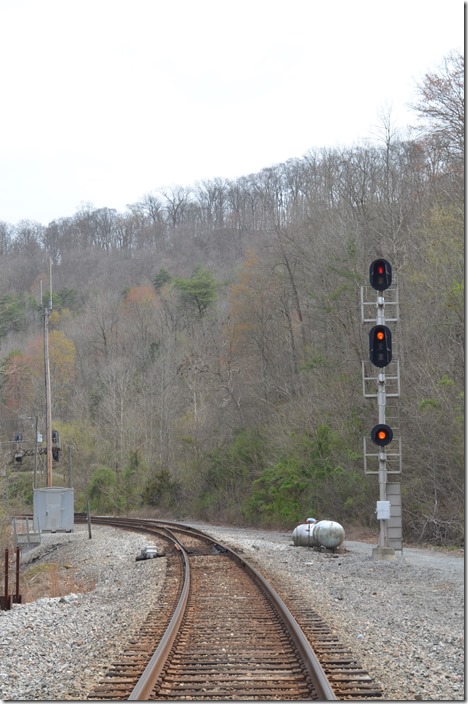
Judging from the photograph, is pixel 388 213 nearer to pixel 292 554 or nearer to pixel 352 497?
pixel 352 497

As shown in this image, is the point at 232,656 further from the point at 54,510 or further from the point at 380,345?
the point at 54,510

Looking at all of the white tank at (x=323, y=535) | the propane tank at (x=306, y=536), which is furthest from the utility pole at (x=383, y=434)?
the propane tank at (x=306, y=536)

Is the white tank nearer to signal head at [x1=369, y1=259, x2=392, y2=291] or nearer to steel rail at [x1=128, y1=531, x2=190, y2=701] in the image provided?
signal head at [x1=369, y1=259, x2=392, y2=291]

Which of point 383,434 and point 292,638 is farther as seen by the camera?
point 383,434

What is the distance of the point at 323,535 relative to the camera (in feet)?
77.6

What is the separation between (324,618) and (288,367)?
119 feet

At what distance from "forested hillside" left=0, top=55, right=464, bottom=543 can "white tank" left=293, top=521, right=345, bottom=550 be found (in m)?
3.74

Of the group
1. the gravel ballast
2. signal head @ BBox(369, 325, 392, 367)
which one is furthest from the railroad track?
signal head @ BBox(369, 325, 392, 367)

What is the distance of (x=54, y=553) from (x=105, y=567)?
373 inches

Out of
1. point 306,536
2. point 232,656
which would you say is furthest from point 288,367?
point 232,656

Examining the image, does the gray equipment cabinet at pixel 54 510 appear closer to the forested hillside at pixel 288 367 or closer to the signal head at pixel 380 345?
the forested hillside at pixel 288 367

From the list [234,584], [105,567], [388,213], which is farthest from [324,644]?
[388,213]

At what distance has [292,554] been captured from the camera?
2297 cm

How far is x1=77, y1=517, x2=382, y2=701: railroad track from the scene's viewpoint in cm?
753
